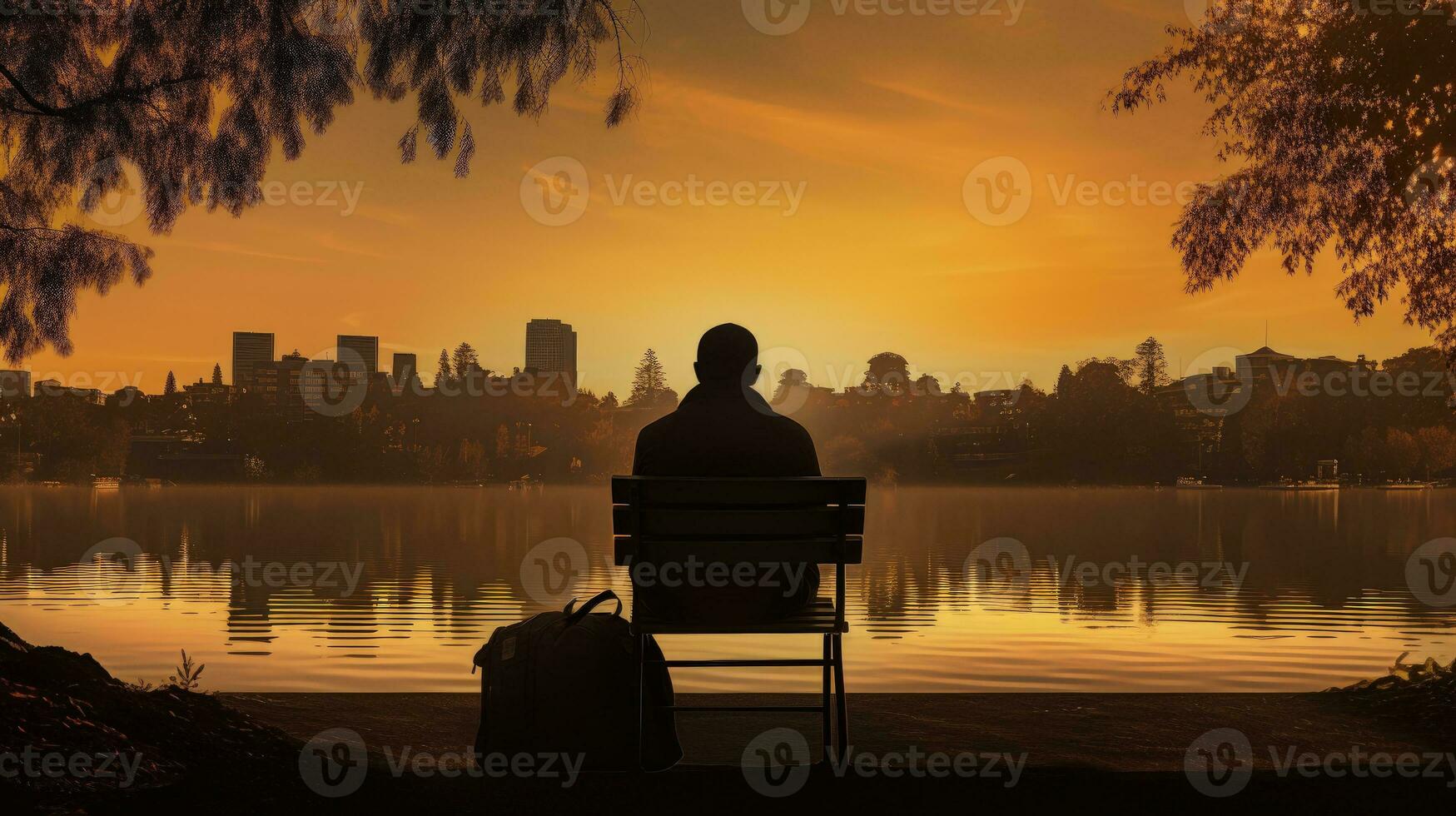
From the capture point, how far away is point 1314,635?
14.2 metres

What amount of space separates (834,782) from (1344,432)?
172023mm

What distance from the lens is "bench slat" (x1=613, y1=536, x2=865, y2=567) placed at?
482cm

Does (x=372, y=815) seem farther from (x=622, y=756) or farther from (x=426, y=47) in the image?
(x=426, y=47)

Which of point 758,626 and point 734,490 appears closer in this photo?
point 734,490

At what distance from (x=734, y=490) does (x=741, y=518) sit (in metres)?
0.12

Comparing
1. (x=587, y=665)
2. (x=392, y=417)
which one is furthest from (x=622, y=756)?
(x=392, y=417)

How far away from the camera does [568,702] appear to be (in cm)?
486

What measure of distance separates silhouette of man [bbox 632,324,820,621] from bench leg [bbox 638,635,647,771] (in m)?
0.17
